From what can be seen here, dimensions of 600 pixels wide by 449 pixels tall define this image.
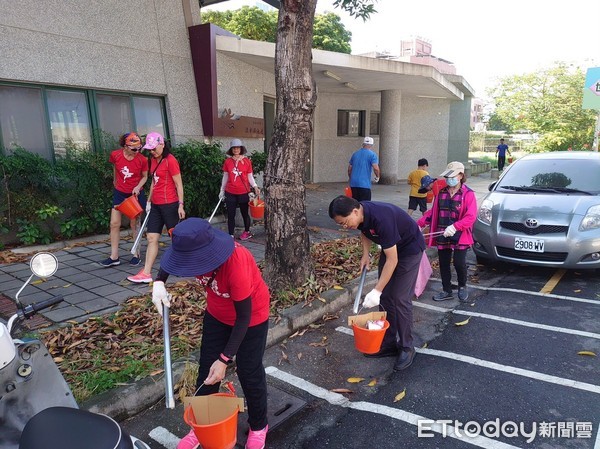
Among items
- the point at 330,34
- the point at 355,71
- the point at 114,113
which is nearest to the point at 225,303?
the point at 114,113

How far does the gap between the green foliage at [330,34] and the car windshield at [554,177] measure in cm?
2038


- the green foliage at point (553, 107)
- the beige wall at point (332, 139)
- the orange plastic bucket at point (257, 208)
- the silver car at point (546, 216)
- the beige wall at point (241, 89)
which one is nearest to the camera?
the silver car at point (546, 216)

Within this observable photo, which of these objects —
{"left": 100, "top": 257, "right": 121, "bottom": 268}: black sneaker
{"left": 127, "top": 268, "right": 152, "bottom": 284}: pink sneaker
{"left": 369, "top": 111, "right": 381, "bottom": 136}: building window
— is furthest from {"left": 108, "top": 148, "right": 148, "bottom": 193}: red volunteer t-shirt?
{"left": 369, "top": 111, "right": 381, "bottom": 136}: building window

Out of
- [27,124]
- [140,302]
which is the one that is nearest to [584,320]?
[140,302]

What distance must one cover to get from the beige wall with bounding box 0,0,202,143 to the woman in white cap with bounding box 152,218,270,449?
5974 mm

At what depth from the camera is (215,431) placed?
7.54 feet

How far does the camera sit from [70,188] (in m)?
6.74

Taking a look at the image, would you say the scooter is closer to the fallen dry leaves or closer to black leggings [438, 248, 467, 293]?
the fallen dry leaves

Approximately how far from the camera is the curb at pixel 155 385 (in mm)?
2984

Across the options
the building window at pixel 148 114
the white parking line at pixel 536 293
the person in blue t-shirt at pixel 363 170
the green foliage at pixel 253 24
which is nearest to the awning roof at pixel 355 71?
the building window at pixel 148 114

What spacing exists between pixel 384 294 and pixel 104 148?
5876 mm

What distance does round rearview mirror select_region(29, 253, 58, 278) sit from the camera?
6.95 feet

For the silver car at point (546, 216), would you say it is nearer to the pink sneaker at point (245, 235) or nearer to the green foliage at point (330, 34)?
the pink sneaker at point (245, 235)

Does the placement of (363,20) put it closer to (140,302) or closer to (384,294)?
(384,294)
